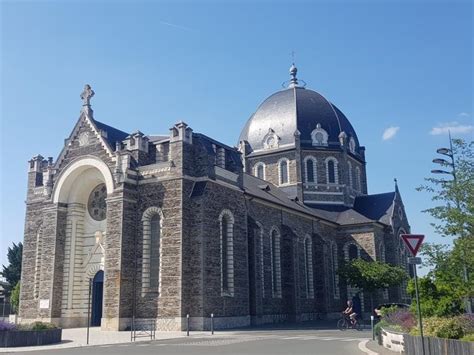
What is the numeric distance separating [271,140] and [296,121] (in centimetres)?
308

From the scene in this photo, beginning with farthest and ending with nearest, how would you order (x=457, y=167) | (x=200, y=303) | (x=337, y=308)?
(x=337, y=308), (x=200, y=303), (x=457, y=167)

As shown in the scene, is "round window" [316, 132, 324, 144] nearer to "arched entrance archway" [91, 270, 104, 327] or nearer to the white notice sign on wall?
"arched entrance archway" [91, 270, 104, 327]

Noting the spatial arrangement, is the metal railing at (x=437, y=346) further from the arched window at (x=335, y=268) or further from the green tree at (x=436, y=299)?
the arched window at (x=335, y=268)

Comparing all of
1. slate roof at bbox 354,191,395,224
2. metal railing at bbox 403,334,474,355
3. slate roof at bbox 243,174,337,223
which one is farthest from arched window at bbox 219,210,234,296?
slate roof at bbox 354,191,395,224

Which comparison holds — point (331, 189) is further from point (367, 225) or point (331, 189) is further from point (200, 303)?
point (200, 303)

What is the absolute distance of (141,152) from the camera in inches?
1212

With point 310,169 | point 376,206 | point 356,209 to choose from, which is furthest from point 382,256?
point 310,169

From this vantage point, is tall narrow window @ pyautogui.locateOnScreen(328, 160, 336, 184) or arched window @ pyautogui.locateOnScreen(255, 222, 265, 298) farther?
tall narrow window @ pyautogui.locateOnScreen(328, 160, 336, 184)

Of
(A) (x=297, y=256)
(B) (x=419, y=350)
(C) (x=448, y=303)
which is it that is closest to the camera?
(B) (x=419, y=350)

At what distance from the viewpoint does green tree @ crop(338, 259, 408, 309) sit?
39.8 metres

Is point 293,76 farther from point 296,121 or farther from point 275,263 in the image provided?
point 275,263

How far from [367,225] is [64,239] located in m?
26.0

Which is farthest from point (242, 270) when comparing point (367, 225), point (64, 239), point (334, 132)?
point (334, 132)

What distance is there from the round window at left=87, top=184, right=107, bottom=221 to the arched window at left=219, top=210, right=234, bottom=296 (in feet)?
27.2
